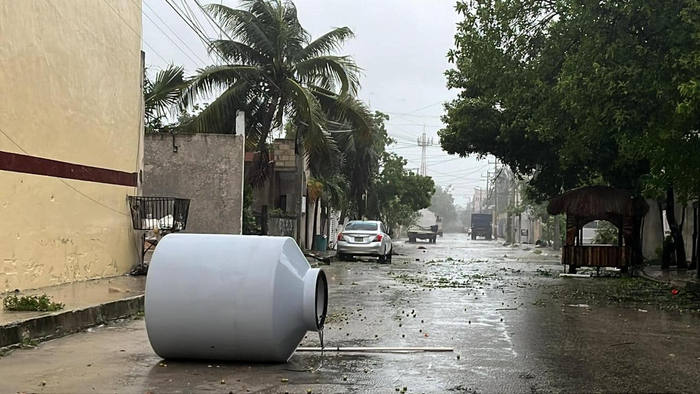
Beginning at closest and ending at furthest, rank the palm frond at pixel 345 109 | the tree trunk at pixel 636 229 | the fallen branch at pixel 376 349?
the fallen branch at pixel 376 349 → the tree trunk at pixel 636 229 → the palm frond at pixel 345 109

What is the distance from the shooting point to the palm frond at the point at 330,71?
84.5ft

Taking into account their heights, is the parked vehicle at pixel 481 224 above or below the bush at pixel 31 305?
above

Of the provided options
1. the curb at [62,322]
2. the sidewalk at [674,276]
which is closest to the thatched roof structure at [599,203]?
the sidewalk at [674,276]

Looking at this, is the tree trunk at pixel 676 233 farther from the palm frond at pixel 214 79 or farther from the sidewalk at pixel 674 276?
the palm frond at pixel 214 79

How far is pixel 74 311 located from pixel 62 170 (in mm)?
4416

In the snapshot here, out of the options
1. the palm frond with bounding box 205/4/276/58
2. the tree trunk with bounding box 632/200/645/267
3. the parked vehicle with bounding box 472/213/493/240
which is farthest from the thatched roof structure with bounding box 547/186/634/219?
the parked vehicle with bounding box 472/213/493/240

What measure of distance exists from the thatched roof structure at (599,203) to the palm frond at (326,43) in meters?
9.08

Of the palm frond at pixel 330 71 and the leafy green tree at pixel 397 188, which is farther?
the leafy green tree at pixel 397 188

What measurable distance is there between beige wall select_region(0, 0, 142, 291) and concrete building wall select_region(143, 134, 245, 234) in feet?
15.9

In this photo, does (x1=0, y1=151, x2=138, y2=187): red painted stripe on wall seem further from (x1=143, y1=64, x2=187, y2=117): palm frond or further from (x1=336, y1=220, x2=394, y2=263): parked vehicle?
(x1=336, y1=220, x2=394, y2=263): parked vehicle

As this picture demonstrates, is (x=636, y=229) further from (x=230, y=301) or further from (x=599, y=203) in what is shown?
(x=230, y=301)

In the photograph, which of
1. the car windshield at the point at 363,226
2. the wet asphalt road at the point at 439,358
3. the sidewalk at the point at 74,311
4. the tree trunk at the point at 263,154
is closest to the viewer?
the wet asphalt road at the point at 439,358

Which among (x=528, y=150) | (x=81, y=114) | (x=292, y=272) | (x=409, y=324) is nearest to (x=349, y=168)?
(x=528, y=150)

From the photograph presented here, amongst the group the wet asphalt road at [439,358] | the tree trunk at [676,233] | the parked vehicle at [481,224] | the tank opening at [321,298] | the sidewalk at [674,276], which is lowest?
the wet asphalt road at [439,358]
